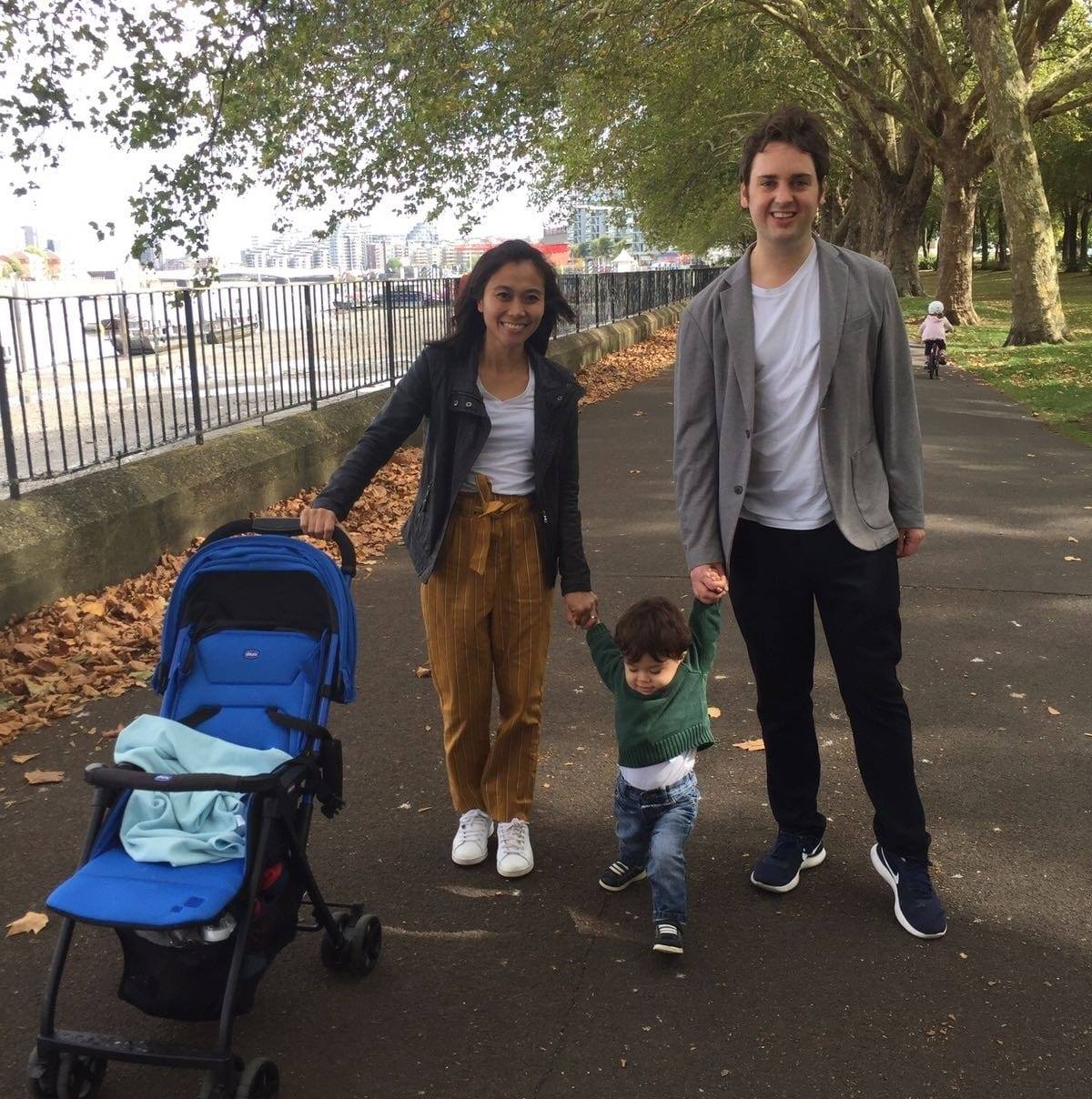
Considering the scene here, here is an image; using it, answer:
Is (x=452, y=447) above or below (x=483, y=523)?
above

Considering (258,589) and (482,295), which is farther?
(482,295)

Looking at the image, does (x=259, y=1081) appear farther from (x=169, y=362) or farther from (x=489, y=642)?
(x=169, y=362)

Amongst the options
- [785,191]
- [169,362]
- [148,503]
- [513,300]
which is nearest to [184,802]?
[513,300]

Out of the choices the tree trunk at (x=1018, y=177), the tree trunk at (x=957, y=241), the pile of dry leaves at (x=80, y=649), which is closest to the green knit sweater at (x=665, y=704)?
the pile of dry leaves at (x=80, y=649)

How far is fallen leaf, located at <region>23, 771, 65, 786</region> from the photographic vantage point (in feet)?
14.6

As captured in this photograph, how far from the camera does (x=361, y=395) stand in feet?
37.0

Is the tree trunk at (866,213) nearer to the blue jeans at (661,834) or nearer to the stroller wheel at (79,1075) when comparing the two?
the blue jeans at (661,834)

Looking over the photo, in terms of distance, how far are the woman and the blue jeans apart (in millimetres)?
405

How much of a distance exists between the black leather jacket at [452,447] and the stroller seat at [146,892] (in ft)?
3.91

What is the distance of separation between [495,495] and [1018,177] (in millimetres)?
20713

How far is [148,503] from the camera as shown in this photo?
7012 mm

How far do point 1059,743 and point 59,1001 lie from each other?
3.71m

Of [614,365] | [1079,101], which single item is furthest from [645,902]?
[1079,101]

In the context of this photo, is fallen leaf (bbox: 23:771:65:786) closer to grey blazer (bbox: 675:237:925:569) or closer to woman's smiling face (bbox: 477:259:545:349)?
woman's smiling face (bbox: 477:259:545:349)
